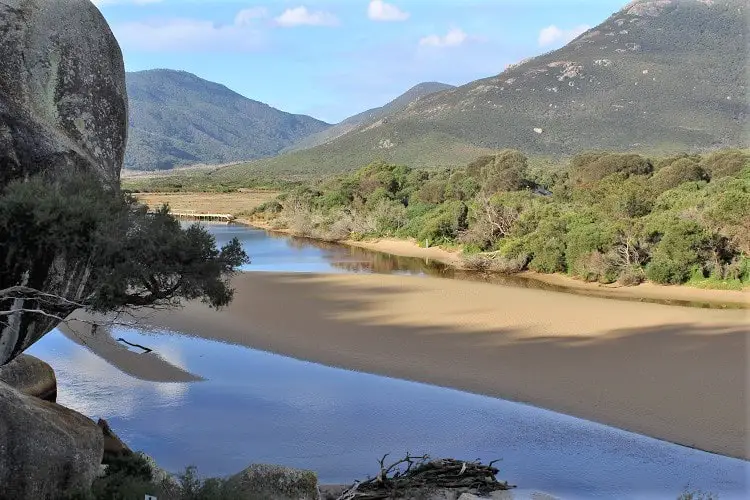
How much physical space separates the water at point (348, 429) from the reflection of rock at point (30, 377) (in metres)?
1.17

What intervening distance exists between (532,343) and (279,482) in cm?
1102

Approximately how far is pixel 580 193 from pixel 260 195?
2084 inches

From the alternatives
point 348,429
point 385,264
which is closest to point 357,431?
point 348,429

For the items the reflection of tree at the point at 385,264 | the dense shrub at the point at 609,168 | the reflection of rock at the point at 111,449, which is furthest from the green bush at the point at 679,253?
the reflection of rock at the point at 111,449

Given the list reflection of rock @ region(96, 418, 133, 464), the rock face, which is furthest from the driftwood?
the rock face

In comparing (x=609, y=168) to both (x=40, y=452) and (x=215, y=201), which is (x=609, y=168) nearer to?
(x=215, y=201)

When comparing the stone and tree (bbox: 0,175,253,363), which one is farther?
the stone

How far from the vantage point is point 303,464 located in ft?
38.2

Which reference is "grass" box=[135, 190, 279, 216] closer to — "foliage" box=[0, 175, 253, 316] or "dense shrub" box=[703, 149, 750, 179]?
"dense shrub" box=[703, 149, 750, 179]

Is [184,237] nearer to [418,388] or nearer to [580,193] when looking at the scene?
[418,388]

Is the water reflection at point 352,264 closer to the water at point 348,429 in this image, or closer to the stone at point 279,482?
the water at point 348,429

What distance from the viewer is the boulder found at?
723 centimetres

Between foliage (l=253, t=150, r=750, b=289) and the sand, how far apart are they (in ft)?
13.6

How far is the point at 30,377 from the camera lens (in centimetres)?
1266
